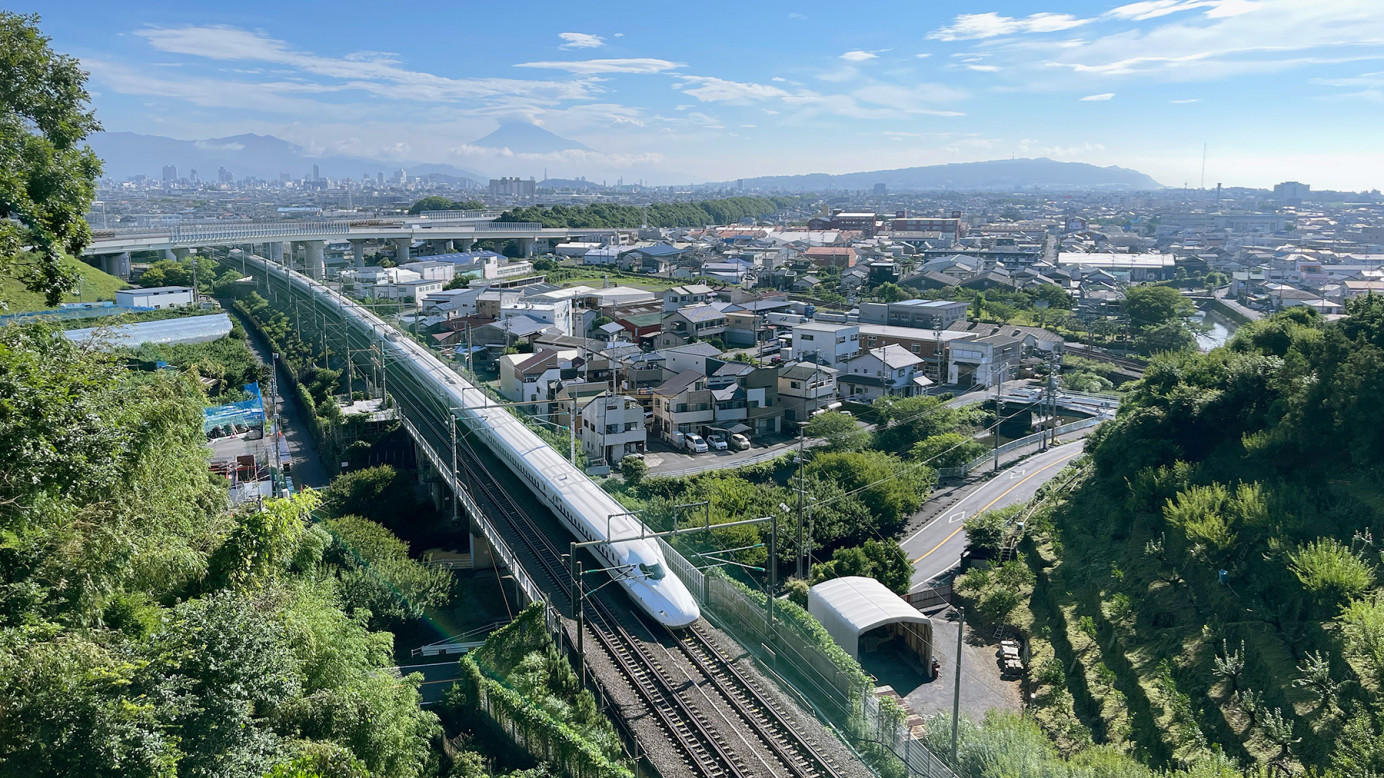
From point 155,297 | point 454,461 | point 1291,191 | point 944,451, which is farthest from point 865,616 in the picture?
point 1291,191

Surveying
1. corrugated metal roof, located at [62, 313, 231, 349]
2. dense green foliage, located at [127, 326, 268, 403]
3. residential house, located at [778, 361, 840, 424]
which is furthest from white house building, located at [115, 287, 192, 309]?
residential house, located at [778, 361, 840, 424]

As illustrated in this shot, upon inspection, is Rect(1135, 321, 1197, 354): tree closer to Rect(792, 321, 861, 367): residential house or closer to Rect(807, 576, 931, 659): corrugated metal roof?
Rect(792, 321, 861, 367): residential house

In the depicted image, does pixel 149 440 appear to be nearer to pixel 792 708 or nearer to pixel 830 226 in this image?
pixel 792 708

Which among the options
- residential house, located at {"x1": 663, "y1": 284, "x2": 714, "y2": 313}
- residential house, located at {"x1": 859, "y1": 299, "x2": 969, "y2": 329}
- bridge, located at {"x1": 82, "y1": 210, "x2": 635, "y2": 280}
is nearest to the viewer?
residential house, located at {"x1": 859, "y1": 299, "x2": 969, "y2": 329}

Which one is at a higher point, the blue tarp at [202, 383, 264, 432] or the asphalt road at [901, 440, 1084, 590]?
the blue tarp at [202, 383, 264, 432]

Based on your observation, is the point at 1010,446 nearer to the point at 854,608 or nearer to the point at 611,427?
the point at 611,427

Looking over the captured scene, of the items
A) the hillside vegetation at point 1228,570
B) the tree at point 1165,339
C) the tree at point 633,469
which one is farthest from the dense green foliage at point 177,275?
the tree at point 1165,339

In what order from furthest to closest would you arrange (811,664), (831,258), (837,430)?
(831,258), (837,430), (811,664)

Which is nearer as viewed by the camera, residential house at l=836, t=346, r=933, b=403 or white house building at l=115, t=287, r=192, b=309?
residential house at l=836, t=346, r=933, b=403
